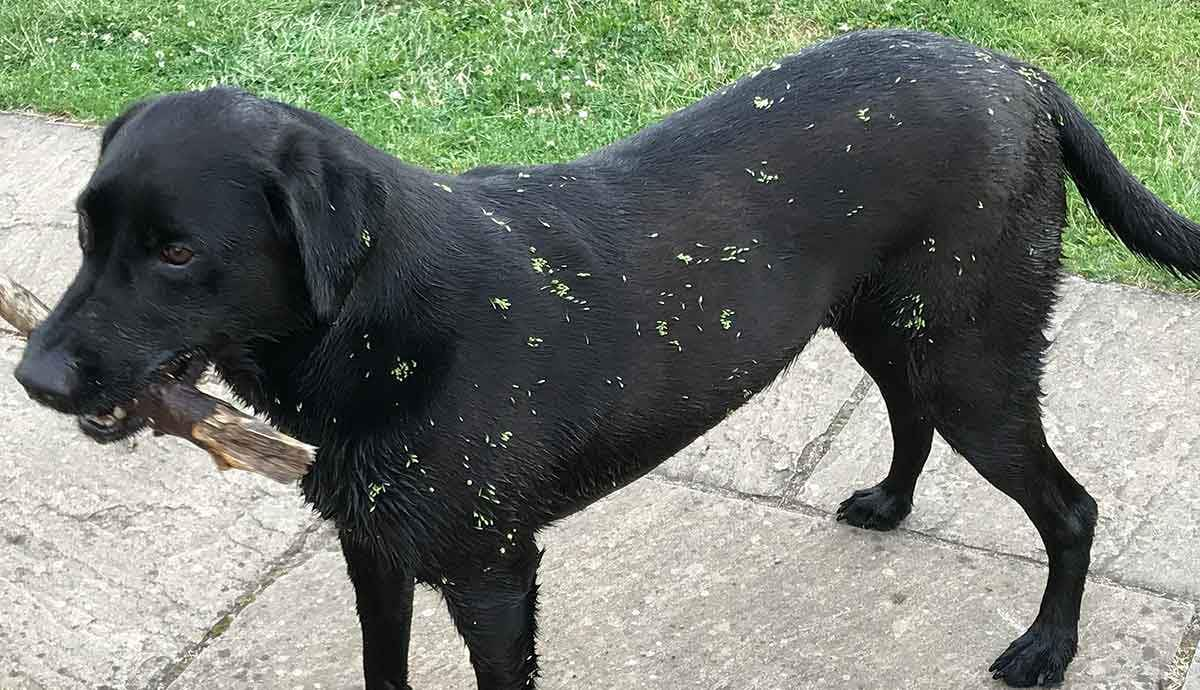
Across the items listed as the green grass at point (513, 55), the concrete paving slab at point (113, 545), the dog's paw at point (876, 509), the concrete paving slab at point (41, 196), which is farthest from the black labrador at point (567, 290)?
the green grass at point (513, 55)

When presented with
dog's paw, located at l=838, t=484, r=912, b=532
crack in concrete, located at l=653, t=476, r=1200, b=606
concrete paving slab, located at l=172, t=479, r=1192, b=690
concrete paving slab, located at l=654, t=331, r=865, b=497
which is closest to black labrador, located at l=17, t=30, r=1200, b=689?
concrete paving slab, located at l=172, t=479, r=1192, b=690

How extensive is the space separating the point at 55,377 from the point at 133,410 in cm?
22

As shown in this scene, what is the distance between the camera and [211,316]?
2.54 meters

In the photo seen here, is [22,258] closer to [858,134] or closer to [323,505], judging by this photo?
[323,505]

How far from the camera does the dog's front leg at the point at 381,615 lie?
3.27 meters

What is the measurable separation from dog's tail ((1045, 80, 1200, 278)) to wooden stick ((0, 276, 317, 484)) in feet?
6.29

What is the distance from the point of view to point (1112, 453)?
13.9 ft

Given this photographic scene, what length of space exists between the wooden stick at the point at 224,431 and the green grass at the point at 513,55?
330cm

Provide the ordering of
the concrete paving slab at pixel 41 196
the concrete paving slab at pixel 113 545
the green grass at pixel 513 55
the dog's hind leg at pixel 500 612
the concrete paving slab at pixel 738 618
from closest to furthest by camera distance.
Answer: the dog's hind leg at pixel 500 612 < the concrete paving slab at pixel 738 618 < the concrete paving slab at pixel 113 545 < the concrete paving slab at pixel 41 196 < the green grass at pixel 513 55

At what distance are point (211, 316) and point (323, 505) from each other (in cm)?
54

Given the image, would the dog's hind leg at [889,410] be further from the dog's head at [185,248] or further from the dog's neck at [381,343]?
the dog's head at [185,248]

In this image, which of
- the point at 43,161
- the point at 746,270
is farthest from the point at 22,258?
the point at 746,270

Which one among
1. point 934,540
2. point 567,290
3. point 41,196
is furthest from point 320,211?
point 41,196

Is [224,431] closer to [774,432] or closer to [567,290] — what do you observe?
[567,290]
